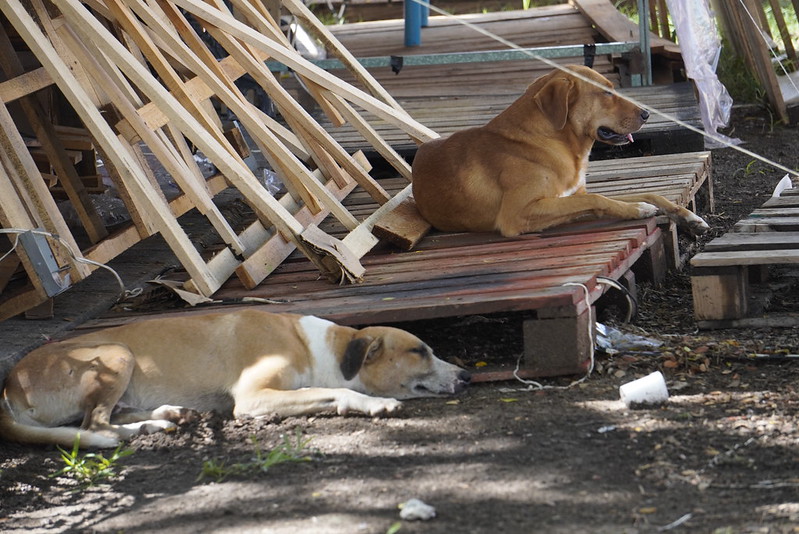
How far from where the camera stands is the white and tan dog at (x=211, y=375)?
3988mm

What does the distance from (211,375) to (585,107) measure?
247 cm

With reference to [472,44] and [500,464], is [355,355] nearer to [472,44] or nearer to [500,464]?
[500,464]

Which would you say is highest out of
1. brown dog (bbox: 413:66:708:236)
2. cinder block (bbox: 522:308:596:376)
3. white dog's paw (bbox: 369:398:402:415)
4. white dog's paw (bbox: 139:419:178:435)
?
brown dog (bbox: 413:66:708:236)

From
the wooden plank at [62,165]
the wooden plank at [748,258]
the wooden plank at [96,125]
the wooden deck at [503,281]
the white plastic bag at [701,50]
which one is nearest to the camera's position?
the wooden deck at [503,281]

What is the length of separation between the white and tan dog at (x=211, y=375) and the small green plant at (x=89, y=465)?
0.08 metres

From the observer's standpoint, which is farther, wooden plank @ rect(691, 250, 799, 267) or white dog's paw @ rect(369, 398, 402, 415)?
wooden plank @ rect(691, 250, 799, 267)

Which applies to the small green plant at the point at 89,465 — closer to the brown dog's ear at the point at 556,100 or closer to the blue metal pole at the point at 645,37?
the brown dog's ear at the point at 556,100

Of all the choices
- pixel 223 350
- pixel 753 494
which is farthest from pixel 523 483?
pixel 223 350

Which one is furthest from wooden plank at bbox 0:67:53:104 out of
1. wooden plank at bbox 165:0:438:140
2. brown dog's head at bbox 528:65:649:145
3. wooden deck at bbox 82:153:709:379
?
brown dog's head at bbox 528:65:649:145

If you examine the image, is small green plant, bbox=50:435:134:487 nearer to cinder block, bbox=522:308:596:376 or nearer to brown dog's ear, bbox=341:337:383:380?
brown dog's ear, bbox=341:337:383:380

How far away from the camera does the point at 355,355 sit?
4023 mm

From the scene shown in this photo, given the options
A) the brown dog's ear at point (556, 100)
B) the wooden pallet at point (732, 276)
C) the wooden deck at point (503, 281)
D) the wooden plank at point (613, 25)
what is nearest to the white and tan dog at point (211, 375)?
the wooden deck at point (503, 281)

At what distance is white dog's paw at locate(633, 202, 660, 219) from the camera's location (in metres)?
5.25

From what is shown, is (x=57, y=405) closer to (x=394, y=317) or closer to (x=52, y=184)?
(x=394, y=317)
